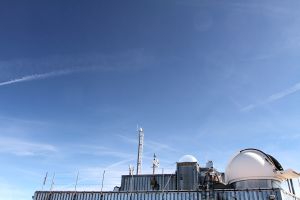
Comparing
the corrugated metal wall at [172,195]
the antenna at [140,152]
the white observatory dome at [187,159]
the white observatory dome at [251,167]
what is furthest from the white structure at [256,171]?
the antenna at [140,152]

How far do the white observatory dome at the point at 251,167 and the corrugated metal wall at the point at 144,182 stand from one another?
9.98 metres

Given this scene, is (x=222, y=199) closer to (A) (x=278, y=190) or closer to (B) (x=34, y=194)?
(A) (x=278, y=190)

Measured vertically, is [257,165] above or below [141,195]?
above

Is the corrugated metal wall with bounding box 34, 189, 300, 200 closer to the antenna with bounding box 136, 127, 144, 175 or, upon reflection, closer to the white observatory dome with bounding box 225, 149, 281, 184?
the white observatory dome with bounding box 225, 149, 281, 184

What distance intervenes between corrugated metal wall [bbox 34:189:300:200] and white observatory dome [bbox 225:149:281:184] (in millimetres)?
2662

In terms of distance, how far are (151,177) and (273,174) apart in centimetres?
1683

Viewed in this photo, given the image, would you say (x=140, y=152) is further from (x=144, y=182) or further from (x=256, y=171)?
(x=256, y=171)

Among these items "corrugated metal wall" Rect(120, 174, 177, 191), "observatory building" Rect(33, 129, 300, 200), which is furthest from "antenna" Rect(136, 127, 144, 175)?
"observatory building" Rect(33, 129, 300, 200)

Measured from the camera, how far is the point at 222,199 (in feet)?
81.1

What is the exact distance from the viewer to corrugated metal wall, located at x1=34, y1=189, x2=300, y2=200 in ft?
78.8

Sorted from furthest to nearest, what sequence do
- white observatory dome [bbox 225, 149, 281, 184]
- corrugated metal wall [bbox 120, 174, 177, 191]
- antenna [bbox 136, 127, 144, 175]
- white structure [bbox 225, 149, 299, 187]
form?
antenna [bbox 136, 127, 144, 175] → corrugated metal wall [bbox 120, 174, 177, 191] → white observatory dome [bbox 225, 149, 281, 184] → white structure [bbox 225, 149, 299, 187]

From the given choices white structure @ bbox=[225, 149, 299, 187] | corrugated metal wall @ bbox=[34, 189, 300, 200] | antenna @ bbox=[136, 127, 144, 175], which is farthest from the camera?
antenna @ bbox=[136, 127, 144, 175]

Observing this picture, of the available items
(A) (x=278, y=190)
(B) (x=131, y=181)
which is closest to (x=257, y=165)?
(A) (x=278, y=190)

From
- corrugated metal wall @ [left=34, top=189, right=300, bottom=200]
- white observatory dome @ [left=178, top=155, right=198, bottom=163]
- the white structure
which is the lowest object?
corrugated metal wall @ [left=34, top=189, right=300, bottom=200]
